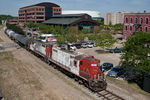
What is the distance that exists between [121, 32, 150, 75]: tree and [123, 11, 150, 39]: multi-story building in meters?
37.5

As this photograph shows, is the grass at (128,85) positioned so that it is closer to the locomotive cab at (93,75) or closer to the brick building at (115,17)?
the locomotive cab at (93,75)

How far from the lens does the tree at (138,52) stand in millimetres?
19891

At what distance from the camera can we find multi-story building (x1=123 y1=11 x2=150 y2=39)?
5528 centimetres

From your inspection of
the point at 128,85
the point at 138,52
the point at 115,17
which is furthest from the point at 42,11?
Result: the point at 128,85

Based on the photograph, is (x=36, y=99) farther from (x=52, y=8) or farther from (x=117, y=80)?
(x=52, y=8)

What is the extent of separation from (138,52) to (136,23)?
136 feet

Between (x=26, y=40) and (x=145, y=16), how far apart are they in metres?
41.0

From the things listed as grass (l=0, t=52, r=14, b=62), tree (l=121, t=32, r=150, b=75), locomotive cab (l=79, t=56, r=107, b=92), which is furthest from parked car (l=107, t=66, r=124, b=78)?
grass (l=0, t=52, r=14, b=62)

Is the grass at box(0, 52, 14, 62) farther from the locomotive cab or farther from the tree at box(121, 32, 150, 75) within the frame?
the tree at box(121, 32, 150, 75)

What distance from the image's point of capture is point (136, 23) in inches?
2309

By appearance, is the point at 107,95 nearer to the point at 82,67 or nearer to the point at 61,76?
the point at 82,67

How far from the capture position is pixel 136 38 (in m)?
21.9

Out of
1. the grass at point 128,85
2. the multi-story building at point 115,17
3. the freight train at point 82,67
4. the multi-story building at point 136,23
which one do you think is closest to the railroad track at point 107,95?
the freight train at point 82,67

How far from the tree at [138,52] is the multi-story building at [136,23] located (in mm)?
37464
